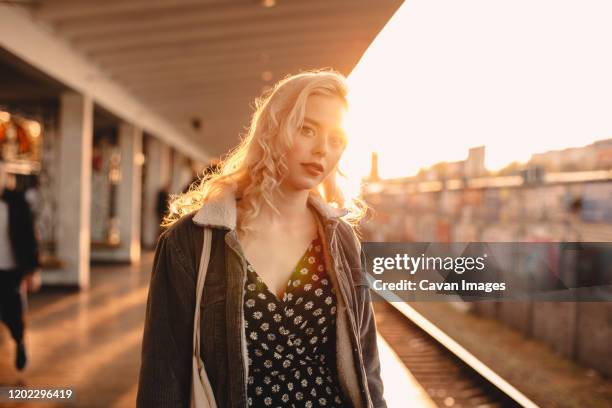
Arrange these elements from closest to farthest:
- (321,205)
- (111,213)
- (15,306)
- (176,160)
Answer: (321,205) → (15,306) → (111,213) → (176,160)

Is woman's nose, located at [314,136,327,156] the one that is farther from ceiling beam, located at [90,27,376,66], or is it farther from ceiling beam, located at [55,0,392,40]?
ceiling beam, located at [90,27,376,66]

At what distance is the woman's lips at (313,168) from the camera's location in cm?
150

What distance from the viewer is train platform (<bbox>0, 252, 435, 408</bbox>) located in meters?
4.29

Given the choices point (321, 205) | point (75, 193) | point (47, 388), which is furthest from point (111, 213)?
point (321, 205)

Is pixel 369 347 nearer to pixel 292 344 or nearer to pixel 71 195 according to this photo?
pixel 292 344

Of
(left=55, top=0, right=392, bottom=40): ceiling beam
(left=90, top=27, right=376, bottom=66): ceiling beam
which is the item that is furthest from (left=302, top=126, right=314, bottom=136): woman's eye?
(left=90, top=27, right=376, bottom=66): ceiling beam

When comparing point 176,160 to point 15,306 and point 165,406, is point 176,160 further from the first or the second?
point 165,406

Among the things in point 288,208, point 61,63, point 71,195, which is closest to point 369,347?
point 288,208

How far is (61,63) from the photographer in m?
7.30

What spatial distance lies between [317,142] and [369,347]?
60 cm

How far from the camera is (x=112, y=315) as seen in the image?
719cm

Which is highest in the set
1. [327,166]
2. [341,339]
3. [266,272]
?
[327,166]

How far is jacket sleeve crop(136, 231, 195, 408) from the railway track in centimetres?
317

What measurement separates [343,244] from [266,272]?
25cm
